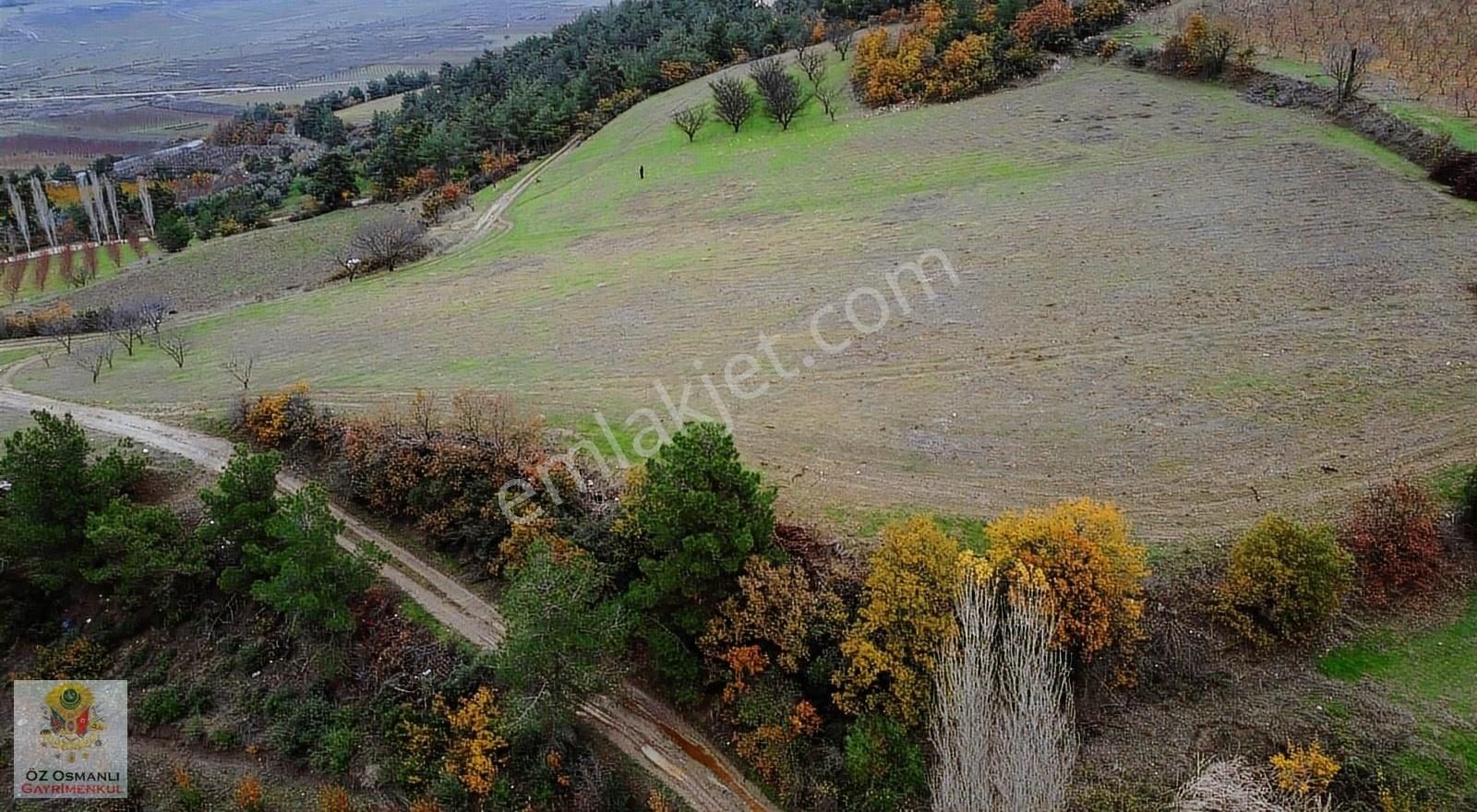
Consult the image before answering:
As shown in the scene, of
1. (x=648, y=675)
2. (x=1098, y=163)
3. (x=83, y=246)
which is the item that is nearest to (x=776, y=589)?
(x=648, y=675)

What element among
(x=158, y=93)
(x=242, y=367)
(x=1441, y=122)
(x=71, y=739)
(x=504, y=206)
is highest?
(x=1441, y=122)

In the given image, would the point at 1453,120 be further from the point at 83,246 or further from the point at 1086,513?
the point at 83,246

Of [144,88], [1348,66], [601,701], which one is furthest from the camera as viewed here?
[144,88]

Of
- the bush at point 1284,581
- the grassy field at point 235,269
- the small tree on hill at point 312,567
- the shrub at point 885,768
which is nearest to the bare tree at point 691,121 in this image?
the grassy field at point 235,269

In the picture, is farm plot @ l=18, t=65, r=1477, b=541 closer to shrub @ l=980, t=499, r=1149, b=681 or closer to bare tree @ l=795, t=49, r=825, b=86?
shrub @ l=980, t=499, r=1149, b=681

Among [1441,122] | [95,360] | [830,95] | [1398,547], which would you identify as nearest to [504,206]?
[830,95]

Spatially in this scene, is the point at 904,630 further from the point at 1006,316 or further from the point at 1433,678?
the point at 1006,316

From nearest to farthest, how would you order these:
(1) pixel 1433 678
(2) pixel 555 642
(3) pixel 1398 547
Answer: (1) pixel 1433 678, (2) pixel 555 642, (3) pixel 1398 547
